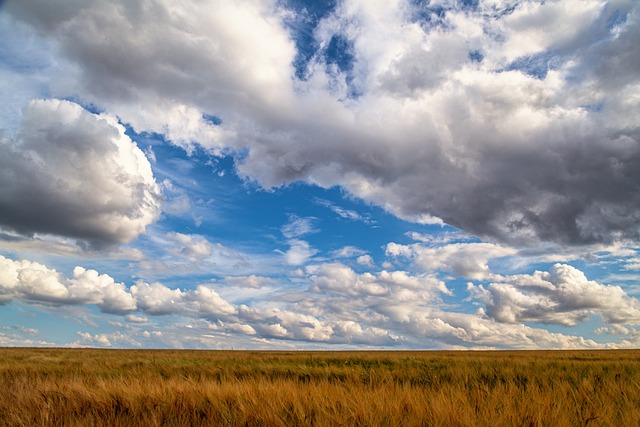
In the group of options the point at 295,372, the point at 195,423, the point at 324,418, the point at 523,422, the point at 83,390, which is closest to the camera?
the point at 523,422

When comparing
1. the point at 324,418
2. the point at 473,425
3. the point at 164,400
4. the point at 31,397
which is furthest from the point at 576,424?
the point at 31,397

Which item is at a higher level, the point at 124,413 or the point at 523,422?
the point at 523,422

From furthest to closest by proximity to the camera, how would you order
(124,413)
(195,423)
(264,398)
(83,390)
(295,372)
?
1. (295,372)
2. (83,390)
3. (124,413)
4. (264,398)
5. (195,423)

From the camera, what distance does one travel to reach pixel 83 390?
565 cm

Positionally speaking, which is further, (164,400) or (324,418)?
(164,400)

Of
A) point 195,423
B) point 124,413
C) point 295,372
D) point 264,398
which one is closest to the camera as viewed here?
point 195,423

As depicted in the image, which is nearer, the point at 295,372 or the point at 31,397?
the point at 31,397

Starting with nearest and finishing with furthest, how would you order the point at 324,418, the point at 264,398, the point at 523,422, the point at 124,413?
1. the point at 523,422
2. the point at 324,418
3. the point at 264,398
4. the point at 124,413

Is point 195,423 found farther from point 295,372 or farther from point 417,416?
point 295,372

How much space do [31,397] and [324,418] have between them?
4338 millimetres

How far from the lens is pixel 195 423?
425 centimetres

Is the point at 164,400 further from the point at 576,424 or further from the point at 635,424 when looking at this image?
the point at 635,424

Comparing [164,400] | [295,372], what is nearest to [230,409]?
[164,400]

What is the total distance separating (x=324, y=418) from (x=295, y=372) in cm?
709
